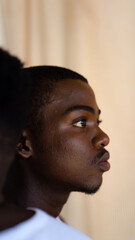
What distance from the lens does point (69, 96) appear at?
0.70 metres

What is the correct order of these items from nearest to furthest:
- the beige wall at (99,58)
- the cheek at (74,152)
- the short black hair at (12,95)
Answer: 1. the short black hair at (12,95)
2. the cheek at (74,152)
3. the beige wall at (99,58)

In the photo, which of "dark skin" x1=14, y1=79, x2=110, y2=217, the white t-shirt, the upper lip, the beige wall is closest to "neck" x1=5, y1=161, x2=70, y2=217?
"dark skin" x1=14, y1=79, x2=110, y2=217

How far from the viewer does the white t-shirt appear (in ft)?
1.39

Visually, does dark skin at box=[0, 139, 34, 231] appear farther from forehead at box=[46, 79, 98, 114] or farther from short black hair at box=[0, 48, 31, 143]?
forehead at box=[46, 79, 98, 114]

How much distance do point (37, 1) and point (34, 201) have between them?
2.50ft

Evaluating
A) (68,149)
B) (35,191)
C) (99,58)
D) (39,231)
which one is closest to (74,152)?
(68,149)

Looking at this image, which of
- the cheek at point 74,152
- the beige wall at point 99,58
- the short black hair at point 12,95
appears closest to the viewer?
the short black hair at point 12,95

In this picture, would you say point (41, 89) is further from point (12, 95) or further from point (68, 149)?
point (12, 95)

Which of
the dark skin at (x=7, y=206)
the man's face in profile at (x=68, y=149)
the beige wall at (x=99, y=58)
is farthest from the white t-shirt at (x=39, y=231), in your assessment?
the beige wall at (x=99, y=58)

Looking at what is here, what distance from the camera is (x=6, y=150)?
1.38ft

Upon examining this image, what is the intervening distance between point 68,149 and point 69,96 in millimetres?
117

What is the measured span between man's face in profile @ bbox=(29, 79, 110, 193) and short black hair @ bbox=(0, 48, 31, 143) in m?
0.24

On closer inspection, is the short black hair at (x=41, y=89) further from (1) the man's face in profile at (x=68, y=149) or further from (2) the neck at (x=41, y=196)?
(2) the neck at (x=41, y=196)

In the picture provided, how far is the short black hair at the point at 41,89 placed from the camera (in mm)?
687
